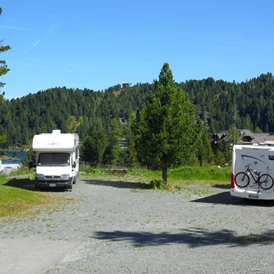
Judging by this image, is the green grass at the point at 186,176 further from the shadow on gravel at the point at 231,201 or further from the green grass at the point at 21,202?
the green grass at the point at 21,202

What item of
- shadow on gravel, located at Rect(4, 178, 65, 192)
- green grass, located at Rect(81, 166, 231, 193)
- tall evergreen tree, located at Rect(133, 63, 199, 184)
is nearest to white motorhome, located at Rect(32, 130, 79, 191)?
shadow on gravel, located at Rect(4, 178, 65, 192)

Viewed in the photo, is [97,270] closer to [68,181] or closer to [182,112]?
[68,181]

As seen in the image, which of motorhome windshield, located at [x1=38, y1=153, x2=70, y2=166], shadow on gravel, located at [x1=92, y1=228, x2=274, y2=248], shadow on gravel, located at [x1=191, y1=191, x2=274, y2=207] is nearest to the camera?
shadow on gravel, located at [x1=92, y1=228, x2=274, y2=248]

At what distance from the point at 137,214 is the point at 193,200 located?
16.2 feet

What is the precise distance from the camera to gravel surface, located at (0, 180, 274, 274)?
26.1 ft

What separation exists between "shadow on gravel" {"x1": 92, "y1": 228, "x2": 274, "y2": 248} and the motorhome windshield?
37.5 feet

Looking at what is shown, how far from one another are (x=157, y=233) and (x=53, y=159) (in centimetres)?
1237

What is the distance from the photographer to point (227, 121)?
198 meters

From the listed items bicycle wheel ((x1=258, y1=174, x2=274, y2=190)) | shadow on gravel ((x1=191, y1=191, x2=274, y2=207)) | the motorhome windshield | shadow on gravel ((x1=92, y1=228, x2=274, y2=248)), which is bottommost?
shadow on gravel ((x1=191, y1=191, x2=274, y2=207))

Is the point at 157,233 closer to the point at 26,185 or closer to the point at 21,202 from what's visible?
the point at 21,202

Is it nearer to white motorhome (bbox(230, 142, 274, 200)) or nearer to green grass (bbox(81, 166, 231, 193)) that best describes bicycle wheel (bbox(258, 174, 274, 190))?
white motorhome (bbox(230, 142, 274, 200))

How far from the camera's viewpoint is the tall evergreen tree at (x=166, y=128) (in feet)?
77.0

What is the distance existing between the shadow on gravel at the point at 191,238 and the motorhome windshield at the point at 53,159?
1142 centimetres

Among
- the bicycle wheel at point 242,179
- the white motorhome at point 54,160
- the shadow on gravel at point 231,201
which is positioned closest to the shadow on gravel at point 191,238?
the bicycle wheel at point 242,179
